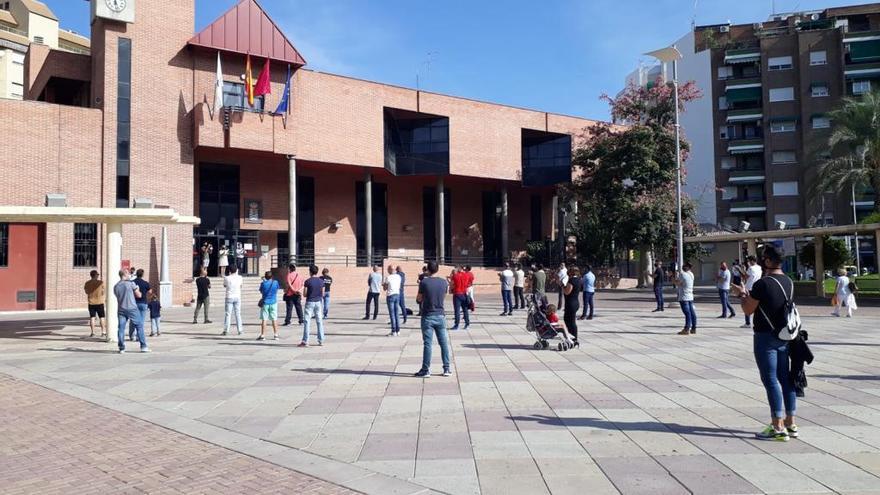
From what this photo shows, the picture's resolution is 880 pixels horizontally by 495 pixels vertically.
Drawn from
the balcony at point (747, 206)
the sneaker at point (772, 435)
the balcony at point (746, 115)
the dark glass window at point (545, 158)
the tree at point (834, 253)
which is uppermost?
the balcony at point (746, 115)

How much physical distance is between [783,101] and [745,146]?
4702 mm

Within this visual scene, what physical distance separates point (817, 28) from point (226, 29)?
166 feet

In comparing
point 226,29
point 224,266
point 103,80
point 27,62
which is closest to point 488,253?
point 224,266

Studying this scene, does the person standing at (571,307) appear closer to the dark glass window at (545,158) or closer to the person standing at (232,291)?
the person standing at (232,291)

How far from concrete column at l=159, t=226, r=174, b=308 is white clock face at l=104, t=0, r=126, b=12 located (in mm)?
8792

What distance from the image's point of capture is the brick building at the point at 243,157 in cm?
2405

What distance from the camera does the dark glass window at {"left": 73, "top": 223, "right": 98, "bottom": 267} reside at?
80.1 ft

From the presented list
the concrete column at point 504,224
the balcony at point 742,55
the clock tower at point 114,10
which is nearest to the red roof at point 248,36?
the clock tower at point 114,10

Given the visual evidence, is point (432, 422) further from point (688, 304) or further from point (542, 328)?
point (688, 304)

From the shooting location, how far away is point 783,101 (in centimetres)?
5303

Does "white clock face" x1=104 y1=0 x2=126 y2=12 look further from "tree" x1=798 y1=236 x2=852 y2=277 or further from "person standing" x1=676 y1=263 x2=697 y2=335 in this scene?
"tree" x1=798 y1=236 x2=852 y2=277

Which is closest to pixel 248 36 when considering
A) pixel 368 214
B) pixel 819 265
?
pixel 368 214

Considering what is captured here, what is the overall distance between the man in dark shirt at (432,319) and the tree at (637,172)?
2642cm

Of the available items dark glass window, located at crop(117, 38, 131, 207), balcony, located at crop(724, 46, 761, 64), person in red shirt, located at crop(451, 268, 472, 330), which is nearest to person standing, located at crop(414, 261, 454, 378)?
person in red shirt, located at crop(451, 268, 472, 330)
